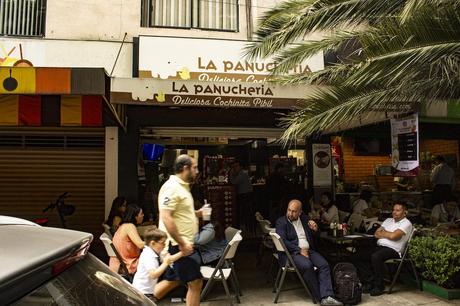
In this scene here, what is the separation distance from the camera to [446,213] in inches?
357

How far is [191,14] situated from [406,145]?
17.7ft

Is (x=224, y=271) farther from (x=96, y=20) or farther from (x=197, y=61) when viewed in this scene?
(x=96, y=20)

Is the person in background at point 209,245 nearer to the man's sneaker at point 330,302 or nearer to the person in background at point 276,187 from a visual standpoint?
the man's sneaker at point 330,302

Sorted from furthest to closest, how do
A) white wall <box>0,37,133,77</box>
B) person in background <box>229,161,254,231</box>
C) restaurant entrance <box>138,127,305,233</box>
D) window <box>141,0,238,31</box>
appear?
person in background <box>229,161,254,231</box> < restaurant entrance <box>138,127,305,233</box> < window <box>141,0,238,31</box> < white wall <box>0,37,133,77</box>

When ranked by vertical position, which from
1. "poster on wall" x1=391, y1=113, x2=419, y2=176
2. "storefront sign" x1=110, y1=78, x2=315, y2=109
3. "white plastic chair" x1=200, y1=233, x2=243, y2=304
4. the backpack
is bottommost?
the backpack

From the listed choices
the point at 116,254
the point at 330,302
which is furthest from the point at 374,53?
the point at 116,254

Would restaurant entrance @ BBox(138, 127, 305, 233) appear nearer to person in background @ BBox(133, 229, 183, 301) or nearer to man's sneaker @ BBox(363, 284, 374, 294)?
man's sneaker @ BBox(363, 284, 374, 294)

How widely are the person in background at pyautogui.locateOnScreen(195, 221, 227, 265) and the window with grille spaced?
232 inches

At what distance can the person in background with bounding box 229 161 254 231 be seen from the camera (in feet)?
36.2

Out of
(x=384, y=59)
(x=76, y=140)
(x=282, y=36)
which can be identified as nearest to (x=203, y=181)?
(x=76, y=140)

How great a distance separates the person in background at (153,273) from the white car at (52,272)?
8.99ft

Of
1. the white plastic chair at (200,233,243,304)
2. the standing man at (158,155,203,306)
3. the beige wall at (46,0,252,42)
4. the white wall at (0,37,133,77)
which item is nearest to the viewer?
the standing man at (158,155,203,306)

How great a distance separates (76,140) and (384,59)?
6.95m

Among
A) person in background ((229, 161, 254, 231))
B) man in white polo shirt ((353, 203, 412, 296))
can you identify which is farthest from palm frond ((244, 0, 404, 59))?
person in background ((229, 161, 254, 231))
